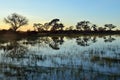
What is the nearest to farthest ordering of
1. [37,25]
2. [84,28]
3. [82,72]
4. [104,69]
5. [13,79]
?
1. [13,79]
2. [82,72]
3. [104,69]
4. [37,25]
5. [84,28]

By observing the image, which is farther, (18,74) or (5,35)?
(5,35)

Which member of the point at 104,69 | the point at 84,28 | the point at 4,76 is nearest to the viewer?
the point at 4,76

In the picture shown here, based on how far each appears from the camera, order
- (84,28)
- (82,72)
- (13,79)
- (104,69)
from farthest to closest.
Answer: (84,28), (104,69), (82,72), (13,79)

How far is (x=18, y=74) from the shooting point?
13664 mm

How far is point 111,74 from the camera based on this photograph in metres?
13.4

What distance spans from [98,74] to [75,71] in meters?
1.37

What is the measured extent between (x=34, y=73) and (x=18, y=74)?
0.77 meters

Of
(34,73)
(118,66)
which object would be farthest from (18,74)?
(118,66)

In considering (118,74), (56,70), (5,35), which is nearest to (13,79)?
(56,70)

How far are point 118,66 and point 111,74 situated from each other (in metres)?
2.80

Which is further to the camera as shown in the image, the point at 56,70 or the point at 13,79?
the point at 56,70

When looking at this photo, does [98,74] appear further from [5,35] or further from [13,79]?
[5,35]

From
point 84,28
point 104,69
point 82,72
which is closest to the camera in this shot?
point 82,72

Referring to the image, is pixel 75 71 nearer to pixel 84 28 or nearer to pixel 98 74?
pixel 98 74
